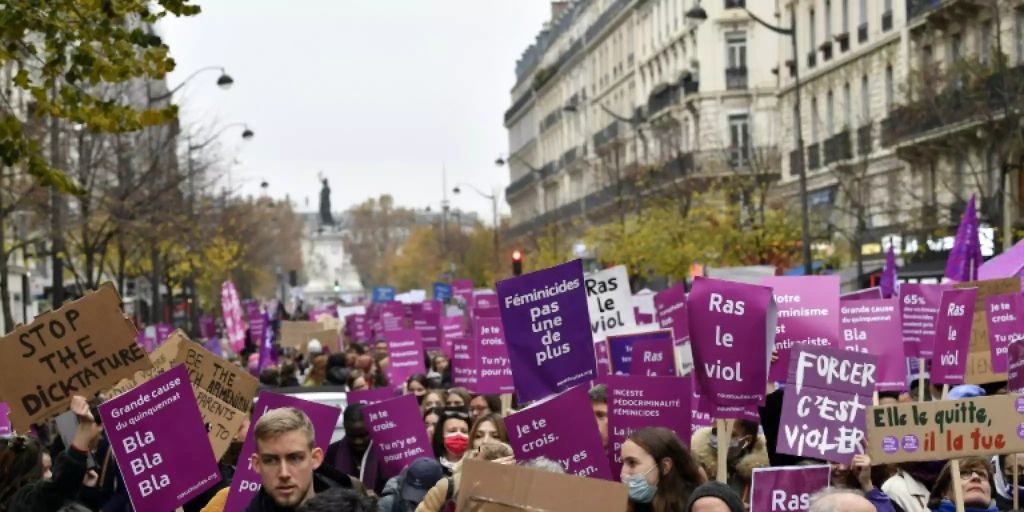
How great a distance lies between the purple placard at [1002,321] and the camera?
49.9 ft

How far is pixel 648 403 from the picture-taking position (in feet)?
35.8

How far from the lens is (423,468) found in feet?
35.2

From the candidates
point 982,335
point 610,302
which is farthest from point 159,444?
point 610,302

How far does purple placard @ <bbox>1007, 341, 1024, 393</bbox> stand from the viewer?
11.9 metres

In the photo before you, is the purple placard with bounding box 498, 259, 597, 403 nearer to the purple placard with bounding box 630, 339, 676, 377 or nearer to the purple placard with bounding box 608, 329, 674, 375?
A: the purple placard with bounding box 630, 339, 676, 377

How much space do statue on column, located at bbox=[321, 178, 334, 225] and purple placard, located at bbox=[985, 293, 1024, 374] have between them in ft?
569

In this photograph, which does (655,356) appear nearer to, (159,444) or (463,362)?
(463,362)

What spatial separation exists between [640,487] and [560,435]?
1.15 metres

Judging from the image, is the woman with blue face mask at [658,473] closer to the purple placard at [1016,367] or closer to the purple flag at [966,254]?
the purple placard at [1016,367]

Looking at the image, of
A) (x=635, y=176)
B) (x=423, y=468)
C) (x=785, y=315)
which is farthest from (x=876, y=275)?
(x=635, y=176)

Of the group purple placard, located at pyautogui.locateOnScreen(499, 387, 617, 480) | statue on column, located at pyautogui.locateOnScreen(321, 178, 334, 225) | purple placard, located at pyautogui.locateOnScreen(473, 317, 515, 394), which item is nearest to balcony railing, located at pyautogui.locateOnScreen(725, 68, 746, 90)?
purple placard, located at pyautogui.locateOnScreen(473, 317, 515, 394)

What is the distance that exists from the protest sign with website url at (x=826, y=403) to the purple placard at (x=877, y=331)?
4.00 metres

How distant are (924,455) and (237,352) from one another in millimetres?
28274

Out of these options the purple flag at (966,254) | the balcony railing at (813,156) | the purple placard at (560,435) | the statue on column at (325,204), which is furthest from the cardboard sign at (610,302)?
the statue on column at (325,204)
